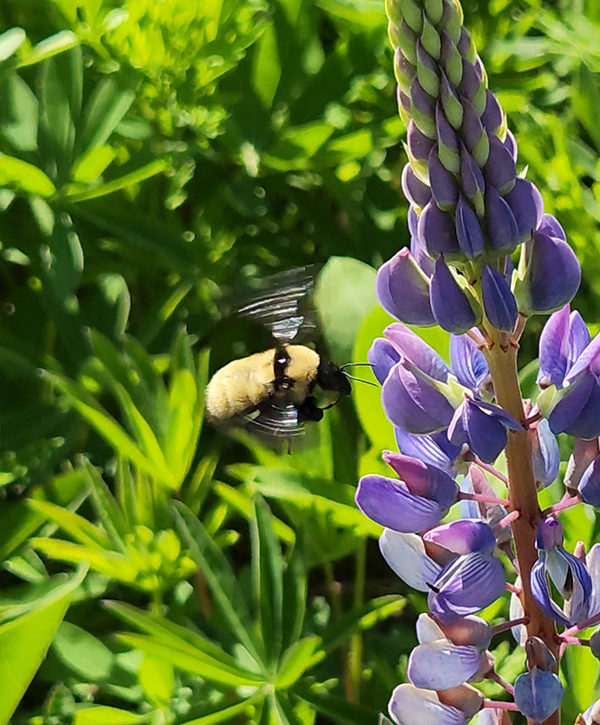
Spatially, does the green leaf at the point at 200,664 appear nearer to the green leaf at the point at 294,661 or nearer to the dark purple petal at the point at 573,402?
the green leaf at the point at 294,661

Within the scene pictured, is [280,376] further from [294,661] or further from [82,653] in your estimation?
[82,653]

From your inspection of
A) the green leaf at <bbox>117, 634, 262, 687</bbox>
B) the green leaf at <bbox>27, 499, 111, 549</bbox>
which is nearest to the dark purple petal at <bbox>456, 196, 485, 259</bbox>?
the green leaf at <bbox>117, 634, 262, 687</bbox>

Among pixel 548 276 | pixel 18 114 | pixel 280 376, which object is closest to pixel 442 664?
pixel 548 276

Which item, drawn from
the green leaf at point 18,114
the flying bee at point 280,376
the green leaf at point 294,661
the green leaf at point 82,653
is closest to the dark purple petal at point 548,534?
the green leaf at point 294,661

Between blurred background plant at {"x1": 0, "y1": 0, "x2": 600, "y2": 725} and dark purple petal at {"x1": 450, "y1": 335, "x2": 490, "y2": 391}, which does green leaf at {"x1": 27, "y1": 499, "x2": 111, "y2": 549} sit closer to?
blurred background plant at {"x1": 0, "y1": 0, "x2": 600, "y2": 725}

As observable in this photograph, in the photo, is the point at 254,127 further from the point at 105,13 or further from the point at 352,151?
the point at 105,13

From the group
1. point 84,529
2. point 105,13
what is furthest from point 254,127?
point 84,529
